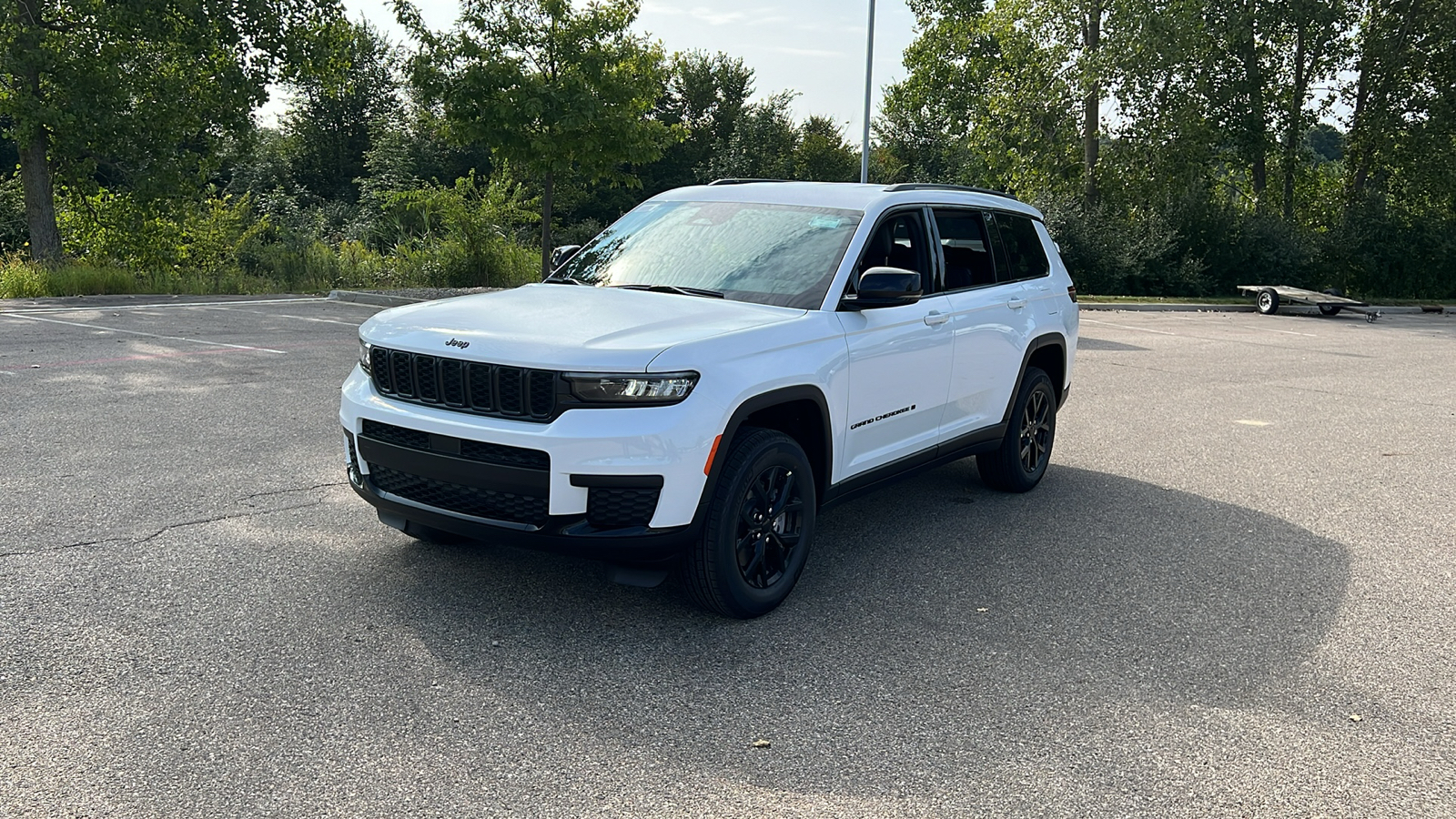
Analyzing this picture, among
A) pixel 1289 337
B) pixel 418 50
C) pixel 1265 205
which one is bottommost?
pixel 1289 337

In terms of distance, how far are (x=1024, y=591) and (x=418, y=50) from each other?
19.7m

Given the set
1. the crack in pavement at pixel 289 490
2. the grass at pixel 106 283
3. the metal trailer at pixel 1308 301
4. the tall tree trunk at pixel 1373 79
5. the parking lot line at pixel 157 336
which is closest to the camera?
the crack in pavement at pixel 289 490

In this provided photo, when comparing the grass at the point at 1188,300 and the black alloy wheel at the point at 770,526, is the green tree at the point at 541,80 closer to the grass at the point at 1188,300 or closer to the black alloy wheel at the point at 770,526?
the grass at the point at 1188,300

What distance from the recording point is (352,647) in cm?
416

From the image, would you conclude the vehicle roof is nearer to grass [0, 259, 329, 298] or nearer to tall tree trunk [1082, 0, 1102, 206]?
grass [0, 259, 329, 298]

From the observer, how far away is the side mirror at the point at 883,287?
4.92 metres

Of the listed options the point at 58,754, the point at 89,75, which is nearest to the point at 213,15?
the point at 89,75

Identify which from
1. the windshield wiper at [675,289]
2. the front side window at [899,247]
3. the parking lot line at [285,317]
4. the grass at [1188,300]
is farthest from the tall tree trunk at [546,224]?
the windshield wiper at [675,289]

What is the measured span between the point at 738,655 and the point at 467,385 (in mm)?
1454

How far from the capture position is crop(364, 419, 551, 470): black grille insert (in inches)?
162

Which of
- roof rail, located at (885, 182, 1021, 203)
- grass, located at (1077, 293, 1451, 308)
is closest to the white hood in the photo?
roof rail, located at (885, 182, 1021, 203)

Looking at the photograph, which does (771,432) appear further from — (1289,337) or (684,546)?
(1289,337)

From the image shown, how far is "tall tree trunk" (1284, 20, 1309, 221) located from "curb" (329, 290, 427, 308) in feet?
98.3

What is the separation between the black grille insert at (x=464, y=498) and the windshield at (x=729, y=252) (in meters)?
1.52
